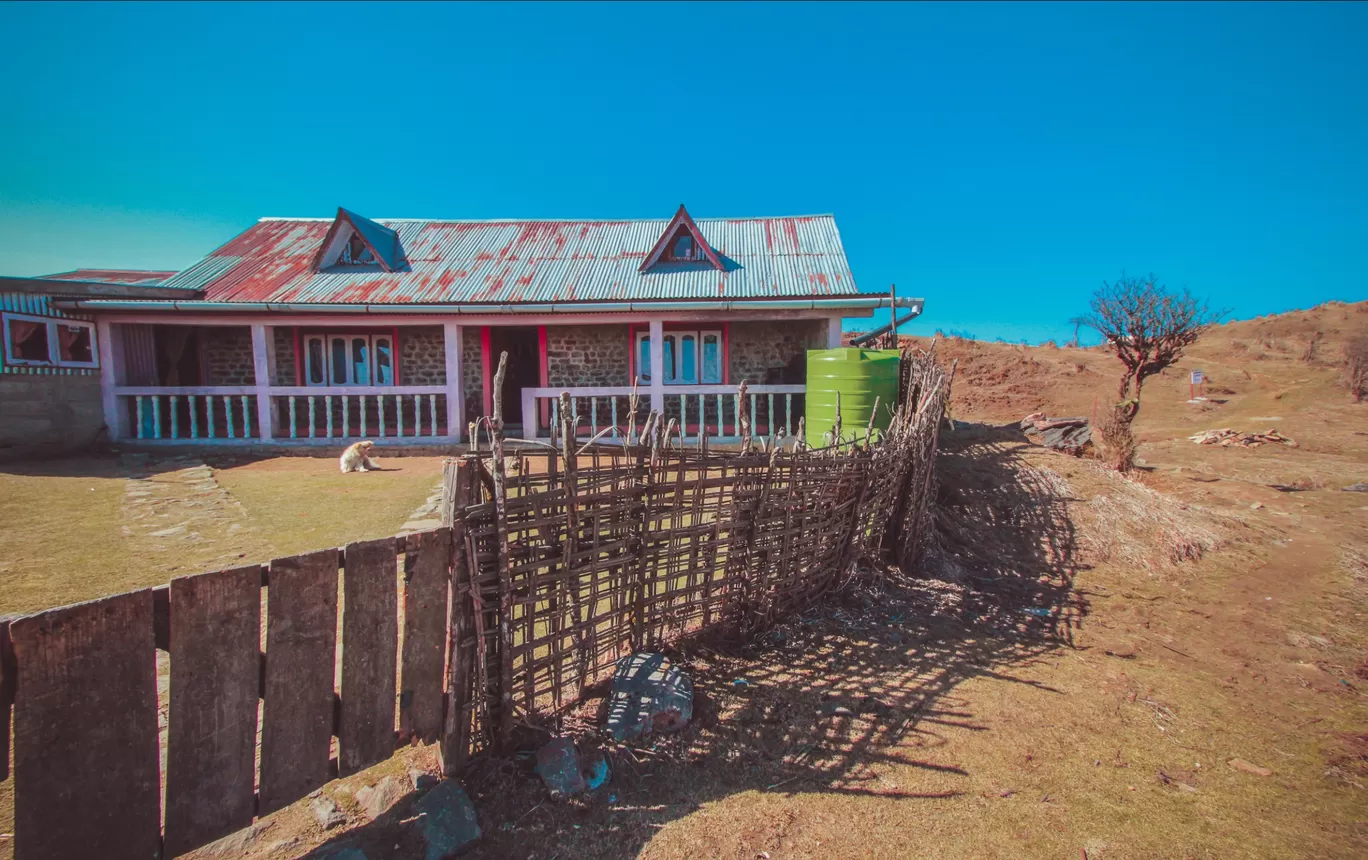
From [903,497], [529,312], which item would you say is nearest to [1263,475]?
[903,497]

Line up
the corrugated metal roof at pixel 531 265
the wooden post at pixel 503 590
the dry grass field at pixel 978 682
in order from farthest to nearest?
1. the corrugated metal roof at pixel 531 265
2. the wooden post at pixel 503 590
3. the dry grass field at pixel 978 682

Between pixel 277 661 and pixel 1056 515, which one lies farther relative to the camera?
pixel 1056 515

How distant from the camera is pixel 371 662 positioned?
2.53 metres

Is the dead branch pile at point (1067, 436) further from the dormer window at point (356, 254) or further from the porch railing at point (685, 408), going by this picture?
the dormer window at point (356, 254)

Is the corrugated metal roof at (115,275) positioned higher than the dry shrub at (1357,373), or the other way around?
the corrugated metal roof at (115,275)

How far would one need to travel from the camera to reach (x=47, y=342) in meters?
10.0

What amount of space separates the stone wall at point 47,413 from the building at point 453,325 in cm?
27

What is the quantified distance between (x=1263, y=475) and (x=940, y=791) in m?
12.9

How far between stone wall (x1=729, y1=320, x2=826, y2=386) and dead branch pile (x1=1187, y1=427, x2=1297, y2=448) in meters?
11.0

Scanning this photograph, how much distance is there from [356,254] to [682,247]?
7.07 metres

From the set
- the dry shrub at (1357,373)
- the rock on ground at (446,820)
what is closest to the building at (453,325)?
the rock on ground at (446,820)

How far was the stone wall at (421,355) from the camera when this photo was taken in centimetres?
1316

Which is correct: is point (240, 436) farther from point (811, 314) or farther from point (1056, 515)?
point (1056, 515)

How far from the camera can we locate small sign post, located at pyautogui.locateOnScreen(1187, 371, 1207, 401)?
69.2 feet
